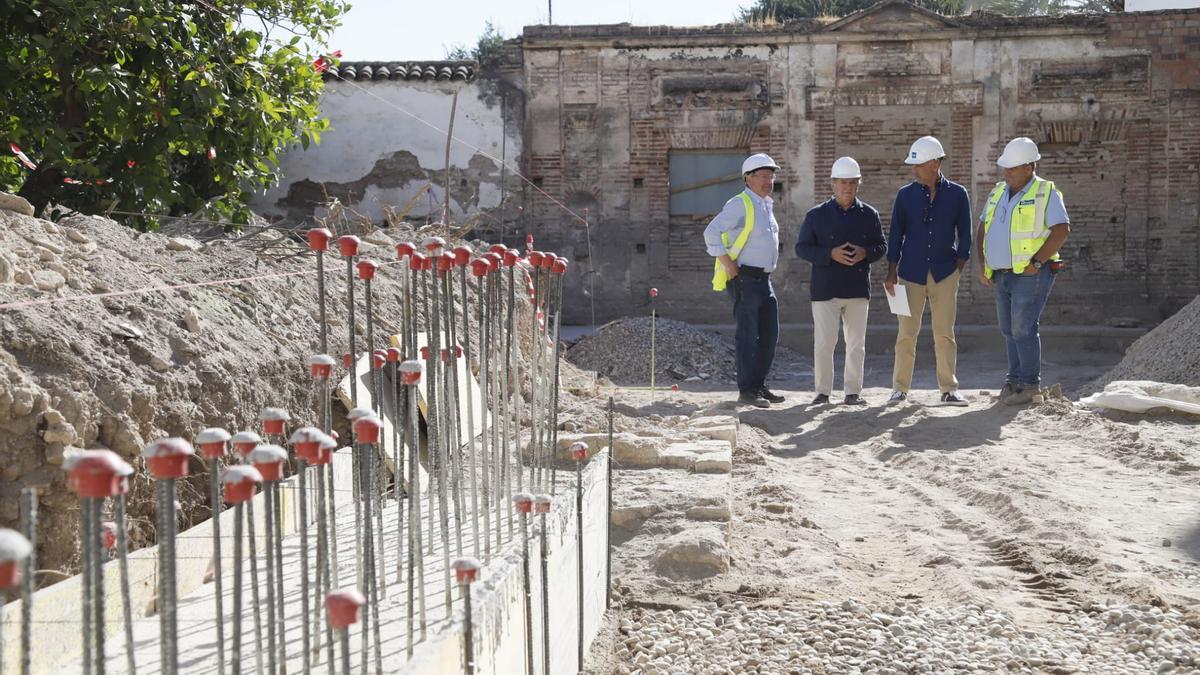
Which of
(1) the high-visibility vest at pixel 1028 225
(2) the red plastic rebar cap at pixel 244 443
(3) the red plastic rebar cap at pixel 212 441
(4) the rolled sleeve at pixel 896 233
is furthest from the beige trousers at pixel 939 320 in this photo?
(3) the red plastic rebar cap at pixel 212 441

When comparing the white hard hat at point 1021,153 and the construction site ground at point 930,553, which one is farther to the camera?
the white hard hat at point 1021,153

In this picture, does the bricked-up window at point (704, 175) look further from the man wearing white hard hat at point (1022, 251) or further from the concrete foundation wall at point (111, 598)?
the concrete foundation wall at point (111, 598)

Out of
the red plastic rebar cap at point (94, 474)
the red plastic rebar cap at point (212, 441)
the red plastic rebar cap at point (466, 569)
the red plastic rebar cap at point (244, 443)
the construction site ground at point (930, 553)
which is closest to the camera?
the red plastic rebar cap at point (94, 474)

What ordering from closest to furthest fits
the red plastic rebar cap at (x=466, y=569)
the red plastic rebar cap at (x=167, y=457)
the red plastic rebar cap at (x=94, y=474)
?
the red plastic rebar cap at (x=94, y=474) → the red plastic rebar cap at (x=167, y=457) → the red plastic rebar cap at (x=466, y=569)

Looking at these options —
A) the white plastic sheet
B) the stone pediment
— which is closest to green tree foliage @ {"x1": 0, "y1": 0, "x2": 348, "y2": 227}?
the white plastic sheet

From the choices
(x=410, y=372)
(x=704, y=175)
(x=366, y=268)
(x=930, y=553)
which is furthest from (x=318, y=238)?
(x=704, y=175)

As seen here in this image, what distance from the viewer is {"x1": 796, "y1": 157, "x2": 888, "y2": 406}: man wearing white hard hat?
341 inches

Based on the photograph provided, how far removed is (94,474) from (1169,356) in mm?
9888

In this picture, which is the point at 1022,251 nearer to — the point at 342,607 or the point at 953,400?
the point at 953,400

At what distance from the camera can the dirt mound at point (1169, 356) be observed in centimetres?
948

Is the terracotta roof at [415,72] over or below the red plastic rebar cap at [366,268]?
over

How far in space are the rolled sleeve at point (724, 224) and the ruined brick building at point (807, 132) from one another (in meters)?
7.90

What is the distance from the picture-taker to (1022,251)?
814 cm

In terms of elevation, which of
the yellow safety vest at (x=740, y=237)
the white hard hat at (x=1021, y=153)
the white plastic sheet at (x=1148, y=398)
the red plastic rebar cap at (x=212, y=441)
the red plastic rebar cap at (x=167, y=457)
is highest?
the white hard hat at (x=1021, y=153)
